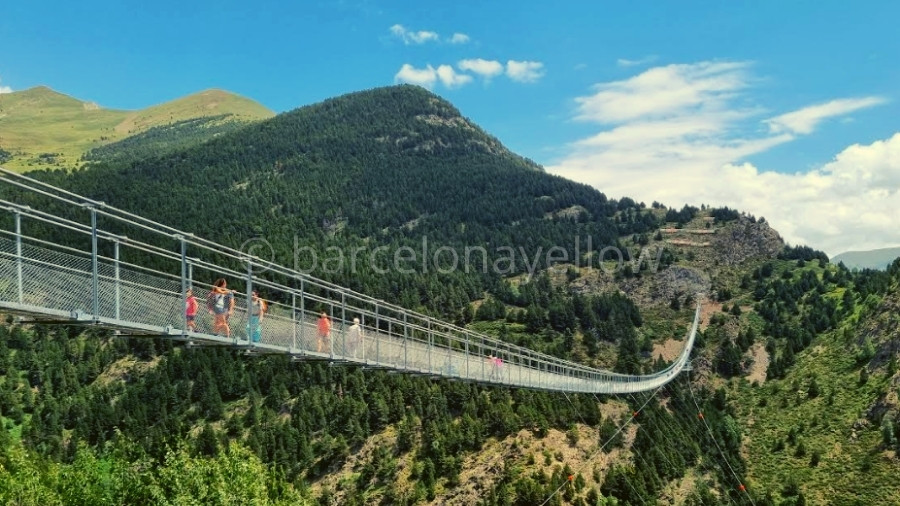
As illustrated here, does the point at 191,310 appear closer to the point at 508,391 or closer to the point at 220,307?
the point at 220,307

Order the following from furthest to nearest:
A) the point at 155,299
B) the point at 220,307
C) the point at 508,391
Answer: the point at 508,391
the point at 220,307
the point at 155,299

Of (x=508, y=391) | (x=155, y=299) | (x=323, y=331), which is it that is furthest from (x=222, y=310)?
(x=508, y=391)

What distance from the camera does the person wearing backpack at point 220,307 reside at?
515 inches

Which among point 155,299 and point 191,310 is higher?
point 155,299

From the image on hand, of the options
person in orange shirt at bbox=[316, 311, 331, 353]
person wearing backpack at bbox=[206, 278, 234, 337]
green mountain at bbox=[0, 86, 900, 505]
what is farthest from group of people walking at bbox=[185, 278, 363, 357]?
green mountain at bbox=[0, 86, 900, 505]

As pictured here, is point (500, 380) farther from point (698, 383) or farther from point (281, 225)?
point (281, 225)

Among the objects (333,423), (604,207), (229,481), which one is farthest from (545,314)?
(229,481)

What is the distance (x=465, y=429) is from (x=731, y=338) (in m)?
47.0

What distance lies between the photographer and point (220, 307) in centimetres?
1313

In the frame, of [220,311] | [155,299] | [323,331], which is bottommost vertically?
[323,331]

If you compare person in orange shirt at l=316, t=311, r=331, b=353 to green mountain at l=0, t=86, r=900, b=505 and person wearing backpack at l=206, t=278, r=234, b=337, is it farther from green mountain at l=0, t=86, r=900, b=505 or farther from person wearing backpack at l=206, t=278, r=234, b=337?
green mountain at l=0, t=86, r=900, b=505

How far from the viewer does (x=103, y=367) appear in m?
99.0

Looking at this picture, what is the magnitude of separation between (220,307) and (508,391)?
181ft

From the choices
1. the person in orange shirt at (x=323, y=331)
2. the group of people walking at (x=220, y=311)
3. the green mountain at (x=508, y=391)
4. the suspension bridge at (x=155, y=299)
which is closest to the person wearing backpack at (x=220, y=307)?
the group of people walking at (x=220, y=311)
